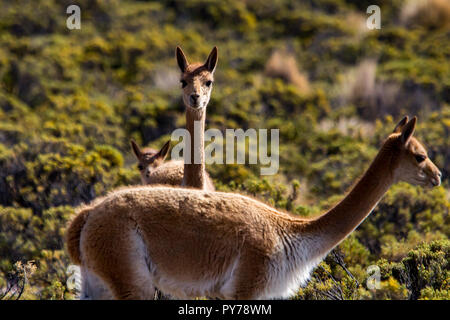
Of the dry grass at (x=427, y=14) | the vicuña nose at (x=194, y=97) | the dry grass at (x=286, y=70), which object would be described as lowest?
the vicuña nose at (x=194, y=97)

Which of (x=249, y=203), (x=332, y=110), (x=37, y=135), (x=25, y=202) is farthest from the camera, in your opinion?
(x=332, y=110)

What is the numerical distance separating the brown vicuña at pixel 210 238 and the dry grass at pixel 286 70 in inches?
419

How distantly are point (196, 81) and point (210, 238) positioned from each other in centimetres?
233

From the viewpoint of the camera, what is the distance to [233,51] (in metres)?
17.3

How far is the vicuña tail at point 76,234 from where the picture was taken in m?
3.99

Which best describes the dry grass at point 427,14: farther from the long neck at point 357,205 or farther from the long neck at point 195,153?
the long neck at point 357,205

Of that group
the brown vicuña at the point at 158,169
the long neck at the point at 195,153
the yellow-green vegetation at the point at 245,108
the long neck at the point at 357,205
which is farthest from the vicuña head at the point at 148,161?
the long neck at the point at 357,205

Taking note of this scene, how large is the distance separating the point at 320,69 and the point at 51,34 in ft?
29.5

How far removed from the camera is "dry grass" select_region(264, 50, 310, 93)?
583 inches

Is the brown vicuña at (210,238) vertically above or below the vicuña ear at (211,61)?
below

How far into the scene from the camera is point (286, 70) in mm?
15344

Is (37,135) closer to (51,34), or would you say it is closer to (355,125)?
(355,125)
